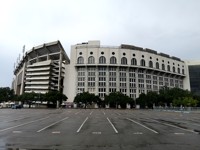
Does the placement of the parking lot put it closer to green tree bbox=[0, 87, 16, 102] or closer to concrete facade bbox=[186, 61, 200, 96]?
green tree bbox=[0, 87, 16, 102]

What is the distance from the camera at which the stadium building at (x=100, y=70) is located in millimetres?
149750

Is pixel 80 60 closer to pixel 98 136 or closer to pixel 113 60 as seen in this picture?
pixel 113 60

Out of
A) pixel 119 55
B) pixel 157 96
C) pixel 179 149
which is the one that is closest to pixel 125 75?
pixel 119 55

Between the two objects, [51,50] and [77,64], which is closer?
[77,64]

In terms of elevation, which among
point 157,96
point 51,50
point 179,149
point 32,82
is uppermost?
point 51,50

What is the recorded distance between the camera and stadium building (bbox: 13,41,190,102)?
150m

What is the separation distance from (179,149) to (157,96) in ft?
393

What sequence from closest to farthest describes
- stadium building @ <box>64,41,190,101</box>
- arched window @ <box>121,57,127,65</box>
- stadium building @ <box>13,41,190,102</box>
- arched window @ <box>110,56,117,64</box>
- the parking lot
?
the parking lot, stadium building @ <box>64,41,190,101</box>, stadium building @ <box>13,41,190,102</box>, arched window @ <box>110,56,117,64</box>, arched window @ <box>121,57,127,65</box>

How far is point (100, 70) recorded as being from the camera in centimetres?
15125

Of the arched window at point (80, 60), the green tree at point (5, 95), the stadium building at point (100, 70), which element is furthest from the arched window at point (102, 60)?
the green tree at point (5, 95)

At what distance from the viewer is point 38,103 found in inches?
6004

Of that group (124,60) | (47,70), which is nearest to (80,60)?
(47,70)

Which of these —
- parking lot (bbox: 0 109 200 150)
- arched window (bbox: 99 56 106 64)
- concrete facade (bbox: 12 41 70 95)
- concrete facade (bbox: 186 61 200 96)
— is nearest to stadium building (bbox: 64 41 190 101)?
arched window (bbox: 99 56 106 64)

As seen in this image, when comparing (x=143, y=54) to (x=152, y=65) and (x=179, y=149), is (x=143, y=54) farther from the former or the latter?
(x=179, y=149)
